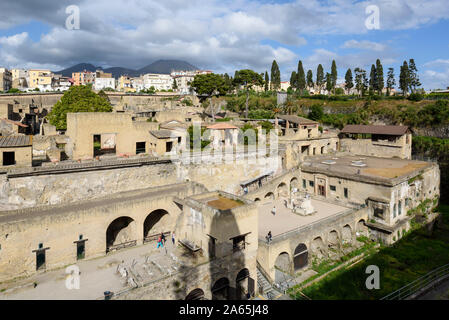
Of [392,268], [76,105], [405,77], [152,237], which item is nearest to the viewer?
[152,237]

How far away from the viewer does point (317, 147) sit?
37.6 m

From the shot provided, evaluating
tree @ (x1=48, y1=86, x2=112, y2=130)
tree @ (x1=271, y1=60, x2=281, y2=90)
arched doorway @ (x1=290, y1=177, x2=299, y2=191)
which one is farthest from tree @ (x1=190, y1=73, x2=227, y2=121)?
tree @ (x1=271, y1=60, x2=281, y2=90)

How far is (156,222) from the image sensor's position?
66.3ft

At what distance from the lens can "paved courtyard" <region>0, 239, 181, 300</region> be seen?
1265 centimetres

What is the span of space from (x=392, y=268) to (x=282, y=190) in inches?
429

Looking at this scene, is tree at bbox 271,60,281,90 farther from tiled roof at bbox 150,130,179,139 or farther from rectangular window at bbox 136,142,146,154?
rectangular window at bbox 136,142,146,154

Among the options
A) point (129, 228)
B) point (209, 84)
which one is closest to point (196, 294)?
point (129, 228)

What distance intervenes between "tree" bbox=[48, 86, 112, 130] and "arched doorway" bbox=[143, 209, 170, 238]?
18843mm

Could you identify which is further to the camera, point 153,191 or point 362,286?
point 153,191

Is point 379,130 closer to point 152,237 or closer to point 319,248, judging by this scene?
point 319,248

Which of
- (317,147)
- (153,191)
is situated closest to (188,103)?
(317,147)

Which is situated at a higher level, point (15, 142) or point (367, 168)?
point (15, 142)

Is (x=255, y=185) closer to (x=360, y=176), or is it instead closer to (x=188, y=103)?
(x=360, y=176)
